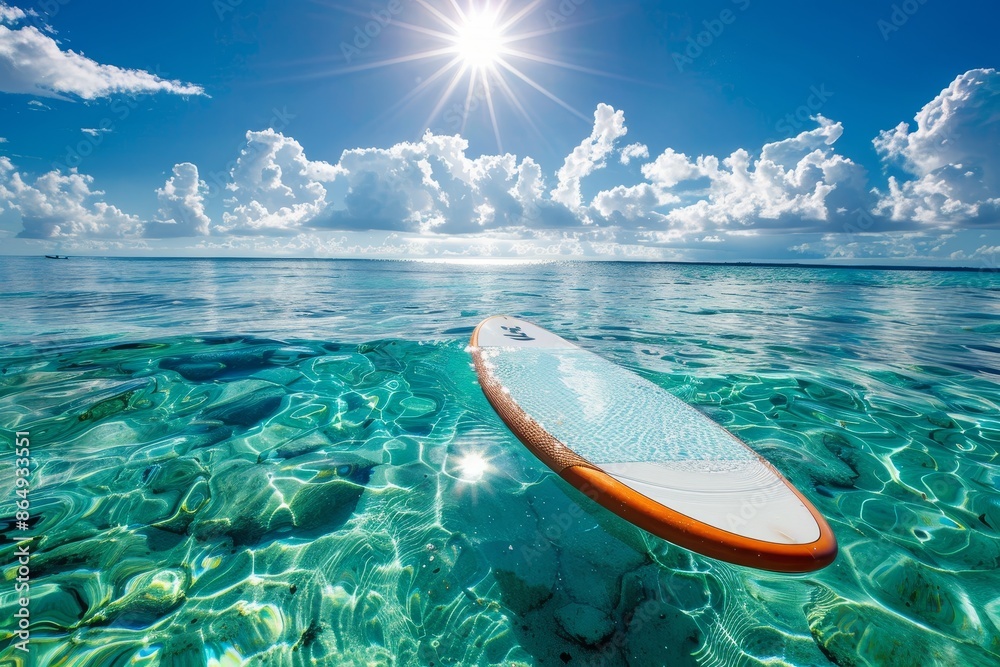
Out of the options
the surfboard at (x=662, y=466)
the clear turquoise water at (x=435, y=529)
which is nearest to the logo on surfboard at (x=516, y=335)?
the clear turquoise water at (x=435, y=529)

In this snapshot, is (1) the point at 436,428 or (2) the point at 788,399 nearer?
(1) the point at 436,428

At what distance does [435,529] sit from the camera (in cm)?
335

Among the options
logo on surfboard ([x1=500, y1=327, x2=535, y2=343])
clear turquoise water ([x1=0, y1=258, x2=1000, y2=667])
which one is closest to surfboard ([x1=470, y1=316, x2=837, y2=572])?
clear turquoise water ([x1=0, y1=258, x2=1000, y2=667])

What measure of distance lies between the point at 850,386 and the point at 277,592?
28.2 ft

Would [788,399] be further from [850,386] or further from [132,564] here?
[132,564]

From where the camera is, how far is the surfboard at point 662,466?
8.12ft

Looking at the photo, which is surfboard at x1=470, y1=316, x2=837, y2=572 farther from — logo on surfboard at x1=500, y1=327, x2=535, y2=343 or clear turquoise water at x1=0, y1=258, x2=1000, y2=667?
logo on surfboard at x1=500, y1=327, x2=535, y2=343

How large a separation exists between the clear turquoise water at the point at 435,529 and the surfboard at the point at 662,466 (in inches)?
23.5

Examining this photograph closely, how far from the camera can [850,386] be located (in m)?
6.53

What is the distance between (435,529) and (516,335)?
5.41 metres

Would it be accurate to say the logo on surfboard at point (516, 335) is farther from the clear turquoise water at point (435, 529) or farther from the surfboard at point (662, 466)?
the surfboard at point (662, 466)

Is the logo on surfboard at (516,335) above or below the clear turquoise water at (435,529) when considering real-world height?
above

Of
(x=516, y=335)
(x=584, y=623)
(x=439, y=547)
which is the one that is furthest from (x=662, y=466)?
(x=516, y=335)

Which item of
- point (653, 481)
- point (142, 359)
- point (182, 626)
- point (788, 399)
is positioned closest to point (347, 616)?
point (182, 626)
